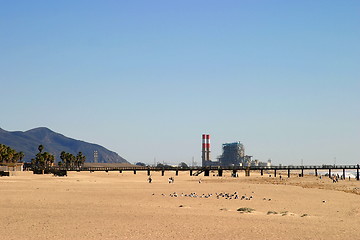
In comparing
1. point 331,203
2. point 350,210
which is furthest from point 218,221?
point 331,203

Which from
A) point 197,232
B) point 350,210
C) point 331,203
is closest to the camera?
point 197,232

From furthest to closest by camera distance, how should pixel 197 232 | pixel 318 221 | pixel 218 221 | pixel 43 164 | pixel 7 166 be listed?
pixel 43 164 < pixel 7 166 < pixel 318 221 < pixel 218 221 < pixel 197 232

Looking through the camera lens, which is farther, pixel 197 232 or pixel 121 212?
pixel 121 212

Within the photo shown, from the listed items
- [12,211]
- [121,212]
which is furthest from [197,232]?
[12,211]

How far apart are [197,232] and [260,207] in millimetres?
14757

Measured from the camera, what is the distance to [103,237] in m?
20.4

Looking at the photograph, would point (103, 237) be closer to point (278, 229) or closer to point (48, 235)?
point (48, 235)

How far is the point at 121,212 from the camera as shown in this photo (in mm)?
29359

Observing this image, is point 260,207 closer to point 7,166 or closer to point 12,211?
point 12,211

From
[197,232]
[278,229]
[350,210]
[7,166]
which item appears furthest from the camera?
[7,166]

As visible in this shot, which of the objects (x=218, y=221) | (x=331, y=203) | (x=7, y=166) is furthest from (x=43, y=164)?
(x=218, y=221)

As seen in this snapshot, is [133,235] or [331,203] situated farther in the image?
[331,203]

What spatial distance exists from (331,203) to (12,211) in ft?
86.3

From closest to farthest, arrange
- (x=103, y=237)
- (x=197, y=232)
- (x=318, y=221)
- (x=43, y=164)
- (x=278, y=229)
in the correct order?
(x=103, y=237) < (x=197, y=232) < (x=278, y=229) < (x=318, y=221) < (x=43, y=164)
